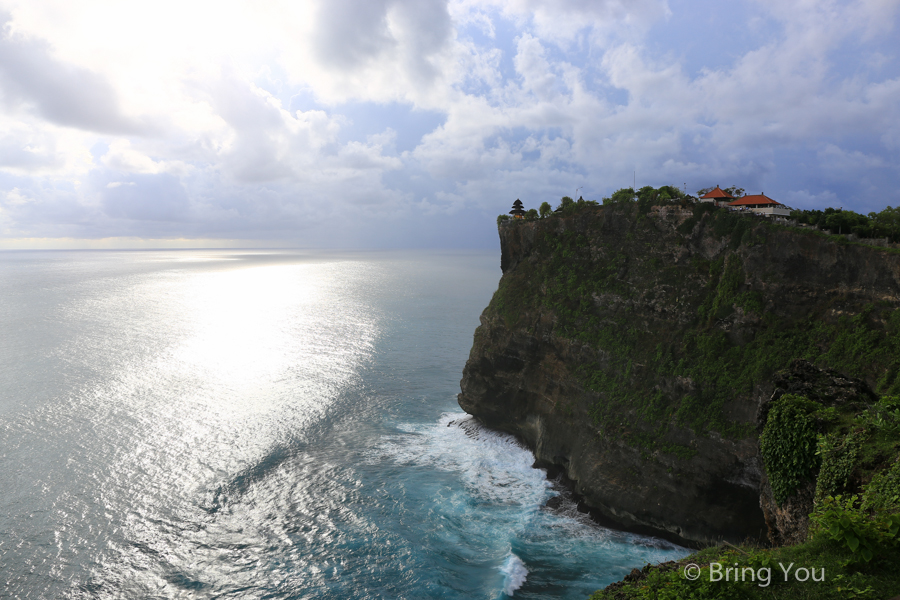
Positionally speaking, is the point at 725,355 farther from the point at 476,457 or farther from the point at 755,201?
the point at 476,457

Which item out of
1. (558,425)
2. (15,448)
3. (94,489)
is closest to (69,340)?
(15,448)

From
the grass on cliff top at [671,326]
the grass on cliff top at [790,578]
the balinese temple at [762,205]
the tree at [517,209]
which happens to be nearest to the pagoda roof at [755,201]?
the balinese temple at [762,205]

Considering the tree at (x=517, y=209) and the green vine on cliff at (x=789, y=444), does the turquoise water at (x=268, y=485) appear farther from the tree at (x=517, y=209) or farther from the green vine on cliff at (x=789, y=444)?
the tree at (x=517, y=209)

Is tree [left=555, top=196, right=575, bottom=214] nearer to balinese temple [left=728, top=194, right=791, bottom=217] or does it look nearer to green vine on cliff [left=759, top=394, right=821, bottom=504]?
balinese temple [left=728, top=194, right=791, bottom=217]

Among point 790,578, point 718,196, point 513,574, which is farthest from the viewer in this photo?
point 718,196

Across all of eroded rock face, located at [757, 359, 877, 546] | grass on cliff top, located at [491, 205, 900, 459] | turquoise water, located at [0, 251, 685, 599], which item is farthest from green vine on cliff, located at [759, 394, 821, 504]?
turquoise water, located at [0, 251, 685, 599]

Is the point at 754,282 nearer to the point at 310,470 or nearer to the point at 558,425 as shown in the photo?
the point at 558,425

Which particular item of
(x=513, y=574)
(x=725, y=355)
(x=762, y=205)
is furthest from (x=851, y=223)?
(x=513, y=574)
